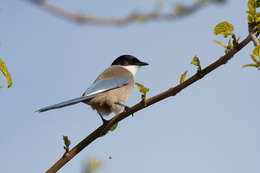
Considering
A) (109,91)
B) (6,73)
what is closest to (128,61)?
(109,91)

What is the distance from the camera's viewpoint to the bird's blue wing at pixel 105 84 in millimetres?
5994

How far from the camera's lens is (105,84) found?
650 centimetres

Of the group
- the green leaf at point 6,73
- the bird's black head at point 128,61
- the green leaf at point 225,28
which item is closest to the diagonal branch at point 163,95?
the green leaf at point 225,28

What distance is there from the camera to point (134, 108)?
2852mm

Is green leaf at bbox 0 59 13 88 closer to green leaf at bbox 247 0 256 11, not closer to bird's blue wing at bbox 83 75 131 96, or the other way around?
green leaf at bbox 247 0 256 11

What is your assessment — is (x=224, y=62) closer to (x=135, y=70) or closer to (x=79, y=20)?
(x=79, y=20)

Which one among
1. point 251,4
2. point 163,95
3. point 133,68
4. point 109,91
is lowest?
point 133,68

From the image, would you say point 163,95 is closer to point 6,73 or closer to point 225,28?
point 225,28

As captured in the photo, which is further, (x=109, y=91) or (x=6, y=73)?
(x=109, y=91)

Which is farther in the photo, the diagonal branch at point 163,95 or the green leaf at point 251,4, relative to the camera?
the green leaf at point 251,4

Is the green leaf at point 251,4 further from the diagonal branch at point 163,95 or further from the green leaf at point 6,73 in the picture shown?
the green leaf at point 6,73

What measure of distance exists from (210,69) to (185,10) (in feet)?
3.23

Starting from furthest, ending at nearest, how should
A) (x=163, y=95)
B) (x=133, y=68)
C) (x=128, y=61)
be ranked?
1. (x=128, y=61)
2. (x=133, y=68)
3. (x=163, y=95)

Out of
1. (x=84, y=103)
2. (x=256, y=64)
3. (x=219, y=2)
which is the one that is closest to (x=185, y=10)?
(x=219, y=2)
